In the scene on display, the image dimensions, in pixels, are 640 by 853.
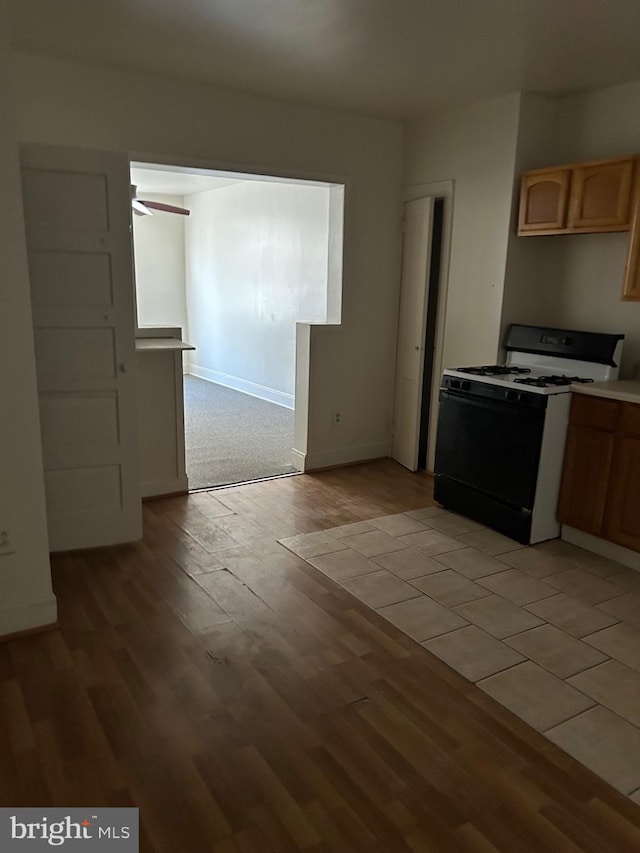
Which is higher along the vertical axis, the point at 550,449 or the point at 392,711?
the point at 550,449

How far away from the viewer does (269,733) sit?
211cm

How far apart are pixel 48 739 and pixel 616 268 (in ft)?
12.5

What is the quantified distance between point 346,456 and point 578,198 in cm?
250

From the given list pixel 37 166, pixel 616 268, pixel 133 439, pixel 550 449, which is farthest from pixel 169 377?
pixel 616 268

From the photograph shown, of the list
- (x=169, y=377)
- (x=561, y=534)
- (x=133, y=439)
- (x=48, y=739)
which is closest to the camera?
(x=48, y=739)

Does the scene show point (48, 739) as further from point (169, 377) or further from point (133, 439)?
point (169, 377)

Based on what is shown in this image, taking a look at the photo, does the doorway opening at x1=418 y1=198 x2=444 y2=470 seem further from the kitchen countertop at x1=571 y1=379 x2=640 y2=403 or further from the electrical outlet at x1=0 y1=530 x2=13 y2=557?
the electrical outlet at x1=0 y1=530 x2=13 y2=557

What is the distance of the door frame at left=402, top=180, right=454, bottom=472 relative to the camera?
4.53m

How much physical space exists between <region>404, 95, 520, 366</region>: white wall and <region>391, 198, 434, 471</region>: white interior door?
22 cm

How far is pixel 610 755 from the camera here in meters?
2.06

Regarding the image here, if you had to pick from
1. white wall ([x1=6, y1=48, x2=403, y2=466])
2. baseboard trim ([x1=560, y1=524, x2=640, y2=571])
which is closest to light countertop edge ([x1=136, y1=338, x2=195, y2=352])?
white wall ([x1=6, y1=48, x2=403, y2=466])

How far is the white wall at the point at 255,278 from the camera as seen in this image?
21.5 feet

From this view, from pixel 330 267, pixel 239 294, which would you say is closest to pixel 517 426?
pixel 330 267

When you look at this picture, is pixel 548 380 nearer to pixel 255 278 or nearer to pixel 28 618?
pixel 28 618
